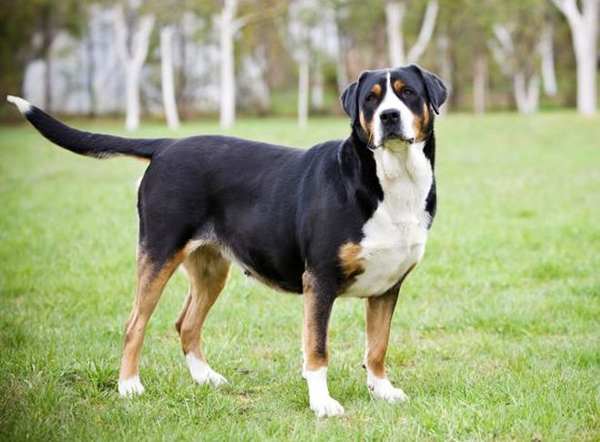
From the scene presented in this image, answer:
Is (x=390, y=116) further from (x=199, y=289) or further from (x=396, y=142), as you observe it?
(x=199, y=289)

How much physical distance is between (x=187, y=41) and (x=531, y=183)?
46383 millimetres

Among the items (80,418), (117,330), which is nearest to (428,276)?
(117,330)

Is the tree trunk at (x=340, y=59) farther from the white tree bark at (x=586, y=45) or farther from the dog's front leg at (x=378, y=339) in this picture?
the dog's front leg at (x=378, y=339)

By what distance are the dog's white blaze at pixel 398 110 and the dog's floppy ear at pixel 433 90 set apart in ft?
0.71

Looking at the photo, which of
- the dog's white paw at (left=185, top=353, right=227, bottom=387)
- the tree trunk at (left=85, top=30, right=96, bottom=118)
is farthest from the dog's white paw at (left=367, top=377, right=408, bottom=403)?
the tree trunk at (left=85, top=30, right=96, bottom=118)

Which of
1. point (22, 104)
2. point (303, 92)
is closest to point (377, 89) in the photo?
point (22, 104)

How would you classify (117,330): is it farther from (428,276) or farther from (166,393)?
(428,276)

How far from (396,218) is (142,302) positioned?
1721mm

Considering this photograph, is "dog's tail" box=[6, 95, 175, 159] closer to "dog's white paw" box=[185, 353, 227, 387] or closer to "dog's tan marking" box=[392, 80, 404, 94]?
"dog's white paw" box=[185, 353, 227, 387]

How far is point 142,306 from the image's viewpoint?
5574 millimetres

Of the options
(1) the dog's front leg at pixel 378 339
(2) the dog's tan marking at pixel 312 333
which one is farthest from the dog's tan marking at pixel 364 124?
(1) the dog's front leg at pixel 378 339

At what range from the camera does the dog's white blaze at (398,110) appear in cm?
488

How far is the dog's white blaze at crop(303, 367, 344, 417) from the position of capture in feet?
16.8

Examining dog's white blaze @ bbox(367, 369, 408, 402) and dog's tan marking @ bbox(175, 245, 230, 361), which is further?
dog's tan marking @ bbox(175, 245, 230, 361)
